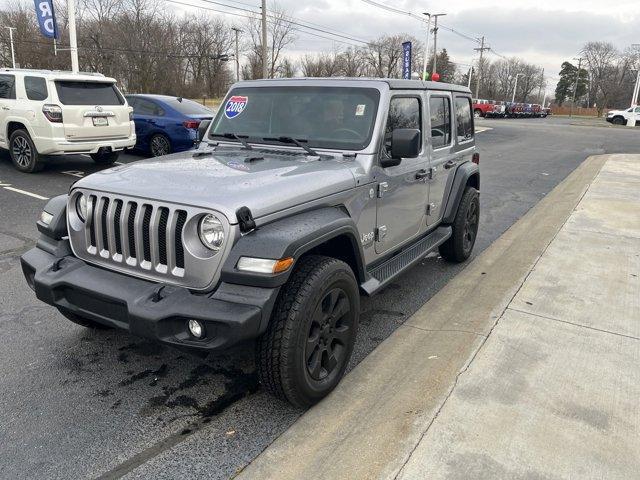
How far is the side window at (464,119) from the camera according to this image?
5.21 metres

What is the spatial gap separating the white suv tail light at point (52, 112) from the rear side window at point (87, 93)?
0.55ft

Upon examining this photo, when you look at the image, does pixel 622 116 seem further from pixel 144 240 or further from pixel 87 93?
pixel 144 240

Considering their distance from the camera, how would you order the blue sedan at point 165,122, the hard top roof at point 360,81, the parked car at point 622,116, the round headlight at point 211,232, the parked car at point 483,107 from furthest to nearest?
1. the parked car at point 483,107
2. the parked car at point 622,116
3. the blue sedan at point 165,122
4. the hard top roof at point 360,81
5. the round headlight at point 211,232

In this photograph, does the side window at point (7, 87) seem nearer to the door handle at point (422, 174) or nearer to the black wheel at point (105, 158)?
the black wheel at point (105, 158)

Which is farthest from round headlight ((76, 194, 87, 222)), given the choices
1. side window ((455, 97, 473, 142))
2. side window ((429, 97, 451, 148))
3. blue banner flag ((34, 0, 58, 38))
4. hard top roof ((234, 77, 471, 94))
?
blue banner flag ((34, 0, 58, 38))

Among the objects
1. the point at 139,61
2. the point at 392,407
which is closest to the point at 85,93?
the point at 392,407

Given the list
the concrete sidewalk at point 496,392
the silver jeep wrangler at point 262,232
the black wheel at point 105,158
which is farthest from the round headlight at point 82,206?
the black wheel at point 105,158

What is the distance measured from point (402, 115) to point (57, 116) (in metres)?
7.00

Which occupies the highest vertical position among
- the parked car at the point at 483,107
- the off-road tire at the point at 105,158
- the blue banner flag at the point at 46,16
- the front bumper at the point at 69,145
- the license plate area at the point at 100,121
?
the blue banner flag at the point at 46,16

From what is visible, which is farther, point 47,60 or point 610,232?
point 47,60

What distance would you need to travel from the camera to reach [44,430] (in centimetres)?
263

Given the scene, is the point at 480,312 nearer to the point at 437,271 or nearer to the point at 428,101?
the point at 437,271

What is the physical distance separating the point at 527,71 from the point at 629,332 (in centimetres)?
12349

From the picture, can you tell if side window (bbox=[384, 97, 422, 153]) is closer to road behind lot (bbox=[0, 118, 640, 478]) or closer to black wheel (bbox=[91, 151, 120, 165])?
road behind lot (bbox=[0, 118, 640, 478])
